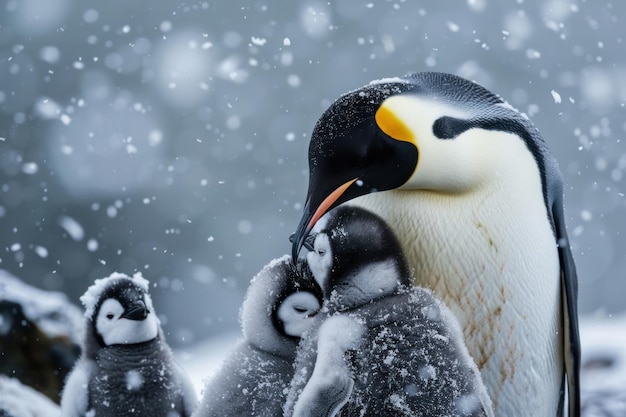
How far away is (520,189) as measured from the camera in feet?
4.58

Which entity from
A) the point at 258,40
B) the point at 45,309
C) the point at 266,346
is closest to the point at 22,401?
the point at 45,309

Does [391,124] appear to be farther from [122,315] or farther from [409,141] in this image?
[122,315]

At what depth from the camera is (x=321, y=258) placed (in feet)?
4.24

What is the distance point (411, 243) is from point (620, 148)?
8.05 meters

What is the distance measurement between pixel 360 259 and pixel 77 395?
788 mm

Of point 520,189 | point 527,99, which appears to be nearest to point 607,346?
point 520,189

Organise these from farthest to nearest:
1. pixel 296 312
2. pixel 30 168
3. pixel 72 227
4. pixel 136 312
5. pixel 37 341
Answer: pixel 30 168, pixel 72 227, pixel 37 341, pixel 136 312, pixel 296 312

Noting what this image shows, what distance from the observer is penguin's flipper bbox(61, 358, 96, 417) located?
1681mm

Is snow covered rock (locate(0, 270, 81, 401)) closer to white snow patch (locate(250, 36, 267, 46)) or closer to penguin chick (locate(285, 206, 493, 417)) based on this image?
penguin chick (locate(285, 206, 493, 417))

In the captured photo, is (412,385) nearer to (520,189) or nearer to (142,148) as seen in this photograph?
(520,189)

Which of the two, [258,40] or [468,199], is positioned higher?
[258,40]

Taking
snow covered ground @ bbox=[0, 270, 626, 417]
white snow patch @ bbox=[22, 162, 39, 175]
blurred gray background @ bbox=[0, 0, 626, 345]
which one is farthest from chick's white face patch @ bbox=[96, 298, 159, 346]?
white snow patch @ bbox=[22, 162, 39, 175]

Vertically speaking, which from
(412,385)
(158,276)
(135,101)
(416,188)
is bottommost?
(412,385)

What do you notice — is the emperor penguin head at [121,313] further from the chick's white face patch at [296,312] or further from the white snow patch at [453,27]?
the white snow patch at [453,27]
